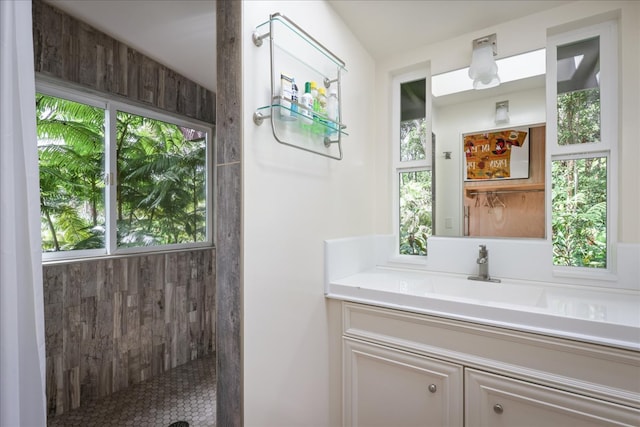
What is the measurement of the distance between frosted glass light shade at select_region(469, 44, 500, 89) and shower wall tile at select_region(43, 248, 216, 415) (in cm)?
241

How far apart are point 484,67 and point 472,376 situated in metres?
1.51

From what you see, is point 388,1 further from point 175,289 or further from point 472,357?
point 175,289

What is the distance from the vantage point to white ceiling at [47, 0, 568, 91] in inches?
60.5

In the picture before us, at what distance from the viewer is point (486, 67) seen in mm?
1636

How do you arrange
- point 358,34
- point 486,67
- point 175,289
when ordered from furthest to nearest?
1. point 175,289
2. point 358,34
3. point 486,67

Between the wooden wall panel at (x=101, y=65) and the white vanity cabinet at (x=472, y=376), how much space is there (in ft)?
6.88

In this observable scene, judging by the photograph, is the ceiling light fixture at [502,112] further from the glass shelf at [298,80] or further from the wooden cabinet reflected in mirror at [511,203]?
the glass shelf at [298,80]

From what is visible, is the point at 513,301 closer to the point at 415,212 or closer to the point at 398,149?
the point at 415,212

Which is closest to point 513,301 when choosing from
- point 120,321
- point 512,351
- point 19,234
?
point 512,351

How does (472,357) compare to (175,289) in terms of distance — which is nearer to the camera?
(472,357)

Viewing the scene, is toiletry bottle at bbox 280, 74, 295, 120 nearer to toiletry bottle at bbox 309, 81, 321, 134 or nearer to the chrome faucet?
toiletry bottle at bbox 309, 81, 321, 134

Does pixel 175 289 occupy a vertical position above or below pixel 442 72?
below

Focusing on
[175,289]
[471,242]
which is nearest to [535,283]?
[471,242]

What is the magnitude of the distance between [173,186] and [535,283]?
8.42ft
